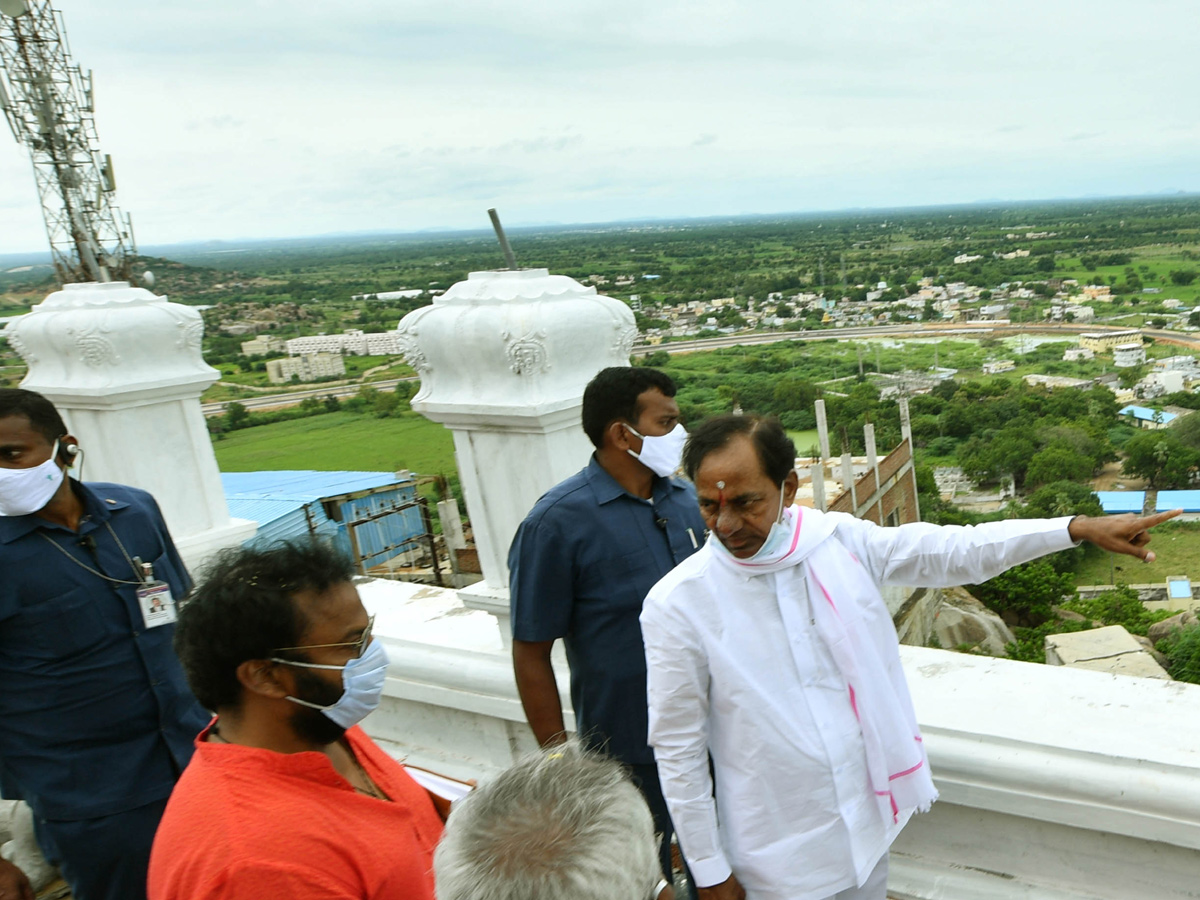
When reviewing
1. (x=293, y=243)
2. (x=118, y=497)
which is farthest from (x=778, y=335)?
(x=118, y=497)

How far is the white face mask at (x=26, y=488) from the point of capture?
195cm

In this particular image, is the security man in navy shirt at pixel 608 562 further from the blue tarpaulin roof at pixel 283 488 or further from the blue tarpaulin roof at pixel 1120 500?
the blue tarpaulin roof at pixel 1120 500

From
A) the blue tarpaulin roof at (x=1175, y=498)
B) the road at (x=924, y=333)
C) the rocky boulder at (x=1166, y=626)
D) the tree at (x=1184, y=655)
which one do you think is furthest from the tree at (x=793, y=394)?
the blue tarpaulin roof at (x=1175, y=498)

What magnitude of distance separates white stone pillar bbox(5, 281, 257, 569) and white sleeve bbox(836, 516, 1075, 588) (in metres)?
2.23

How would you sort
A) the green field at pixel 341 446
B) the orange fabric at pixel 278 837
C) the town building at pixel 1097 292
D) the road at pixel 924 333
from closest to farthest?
the orange fabric at pixel 278 837 < the green field at pixel 341 446 < the road at pixel 924 333 < the town building at pixel 1097 292

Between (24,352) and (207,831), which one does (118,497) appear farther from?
(207,831)

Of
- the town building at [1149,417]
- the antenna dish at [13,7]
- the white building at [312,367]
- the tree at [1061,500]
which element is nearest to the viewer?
the antenna dish at [13,7]

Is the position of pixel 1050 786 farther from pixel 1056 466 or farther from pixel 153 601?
pixel 1056 466

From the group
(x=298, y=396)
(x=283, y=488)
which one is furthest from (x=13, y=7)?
(x=283, y=488)

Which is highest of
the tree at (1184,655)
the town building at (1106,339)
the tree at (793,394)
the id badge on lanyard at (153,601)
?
the id badge on lanyard at (153,601)

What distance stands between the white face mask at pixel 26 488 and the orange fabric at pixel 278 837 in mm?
1019

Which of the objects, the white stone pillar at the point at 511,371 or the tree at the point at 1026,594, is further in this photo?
the tree at the point at 1026,594

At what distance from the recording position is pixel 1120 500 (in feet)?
89.2

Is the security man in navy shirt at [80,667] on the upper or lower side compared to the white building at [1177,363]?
upper
